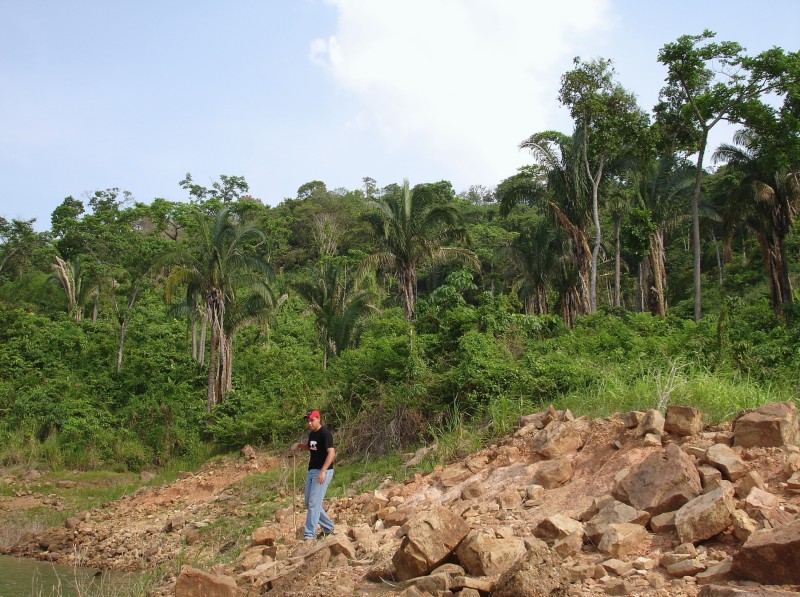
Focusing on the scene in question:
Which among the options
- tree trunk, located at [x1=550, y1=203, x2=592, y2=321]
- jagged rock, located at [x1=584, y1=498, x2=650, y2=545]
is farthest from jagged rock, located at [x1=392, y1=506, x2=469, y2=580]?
tree trunk, located at [x1=550, y1=203, x2=592, y2=321]

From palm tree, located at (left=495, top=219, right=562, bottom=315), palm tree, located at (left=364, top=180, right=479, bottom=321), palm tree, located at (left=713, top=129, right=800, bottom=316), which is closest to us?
palm tree, located at (left=364, top=180, right=479, bottom=321)

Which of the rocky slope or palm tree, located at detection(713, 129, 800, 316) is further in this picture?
palm tree, located at detection(713, 129, 800, 316)

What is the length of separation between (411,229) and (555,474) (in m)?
15.6

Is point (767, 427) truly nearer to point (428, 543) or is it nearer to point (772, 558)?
point (772, 558)

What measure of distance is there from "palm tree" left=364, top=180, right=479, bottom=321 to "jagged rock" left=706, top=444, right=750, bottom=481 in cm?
1625

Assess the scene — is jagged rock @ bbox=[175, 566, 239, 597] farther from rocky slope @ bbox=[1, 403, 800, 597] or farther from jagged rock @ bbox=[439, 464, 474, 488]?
jagged rock @ bbox=[439, 464, 474, 488]

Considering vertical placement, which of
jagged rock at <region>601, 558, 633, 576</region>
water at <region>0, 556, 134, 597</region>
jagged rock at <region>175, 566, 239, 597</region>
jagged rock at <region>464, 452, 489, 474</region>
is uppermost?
jagged rock at <region>601, 558, 633, 576</region>

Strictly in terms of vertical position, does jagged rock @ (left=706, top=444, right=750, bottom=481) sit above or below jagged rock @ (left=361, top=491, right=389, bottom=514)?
above

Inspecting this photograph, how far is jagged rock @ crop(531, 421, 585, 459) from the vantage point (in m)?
9.40

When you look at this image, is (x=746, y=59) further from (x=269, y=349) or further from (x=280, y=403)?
(x=269, y=349)

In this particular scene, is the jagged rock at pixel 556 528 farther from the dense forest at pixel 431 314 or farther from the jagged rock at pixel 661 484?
the dense forest at pixel 431 314

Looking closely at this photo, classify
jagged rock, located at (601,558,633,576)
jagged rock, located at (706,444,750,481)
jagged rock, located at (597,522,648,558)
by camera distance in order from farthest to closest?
jagged rock, located at (706,444,750,481) → jagged rock, located at (597,522,648,558) → jagged rock, located at (601,558,633,576)

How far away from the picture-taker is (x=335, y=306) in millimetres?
28625

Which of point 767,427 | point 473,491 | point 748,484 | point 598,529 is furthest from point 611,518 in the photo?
point 473,491
